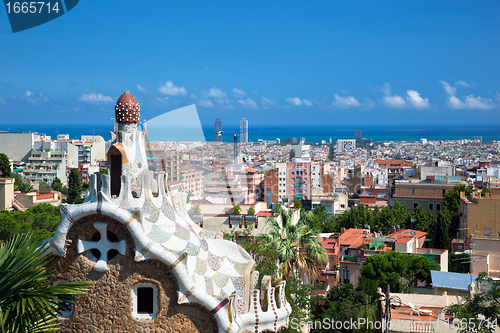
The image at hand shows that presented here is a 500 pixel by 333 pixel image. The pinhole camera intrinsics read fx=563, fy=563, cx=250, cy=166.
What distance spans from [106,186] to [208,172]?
25.8 meters

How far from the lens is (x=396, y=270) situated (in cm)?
2025

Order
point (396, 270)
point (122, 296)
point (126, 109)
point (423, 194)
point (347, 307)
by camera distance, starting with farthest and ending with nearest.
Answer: point (423, 194) → point (396, 270) → point (347, 307) → point (126, 109) → point (122, 296)

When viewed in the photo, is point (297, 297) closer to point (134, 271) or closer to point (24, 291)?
point (134, 271)

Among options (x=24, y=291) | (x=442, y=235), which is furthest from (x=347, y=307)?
(x=442, y=235)

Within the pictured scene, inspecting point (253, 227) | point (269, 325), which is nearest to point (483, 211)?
point (253, 227)

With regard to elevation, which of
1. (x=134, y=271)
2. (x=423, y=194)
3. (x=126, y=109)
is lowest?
(x=423, y=194)

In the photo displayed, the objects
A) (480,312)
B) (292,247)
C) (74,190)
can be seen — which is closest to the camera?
(480,312)

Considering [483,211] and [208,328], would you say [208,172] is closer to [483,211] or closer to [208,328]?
[483,211]

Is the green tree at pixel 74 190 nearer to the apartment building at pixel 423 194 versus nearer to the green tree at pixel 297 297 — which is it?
the apartment building at pixel 423 194

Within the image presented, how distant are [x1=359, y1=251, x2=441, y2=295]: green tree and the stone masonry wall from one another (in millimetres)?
12942

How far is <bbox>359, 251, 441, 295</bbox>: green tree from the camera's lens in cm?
1988

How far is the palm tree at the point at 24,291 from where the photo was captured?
644 cm

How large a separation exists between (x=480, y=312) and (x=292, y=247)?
15.3 feet

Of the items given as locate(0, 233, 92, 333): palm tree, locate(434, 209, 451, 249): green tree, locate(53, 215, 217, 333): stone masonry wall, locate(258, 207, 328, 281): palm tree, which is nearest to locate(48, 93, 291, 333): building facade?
locate(53, 215, 217, 333): stone masonry wall
